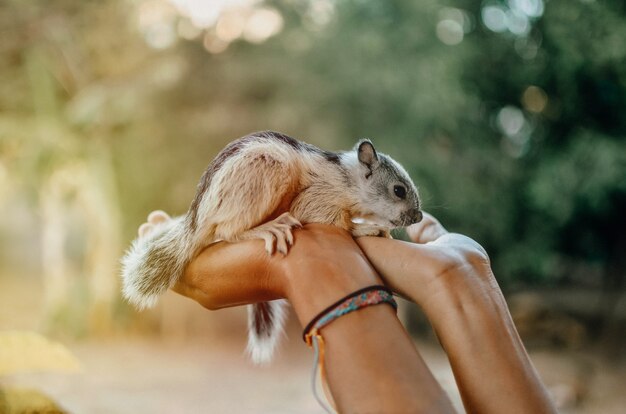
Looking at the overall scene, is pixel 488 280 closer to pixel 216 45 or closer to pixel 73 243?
pixel 216 45

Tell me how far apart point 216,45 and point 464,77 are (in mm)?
1023

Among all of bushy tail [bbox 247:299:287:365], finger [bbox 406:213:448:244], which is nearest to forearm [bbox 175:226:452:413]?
bushy tail [bbox 247:299:287:365]

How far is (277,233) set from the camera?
707mm

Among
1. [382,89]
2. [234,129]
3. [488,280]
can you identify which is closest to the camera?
[488,280]

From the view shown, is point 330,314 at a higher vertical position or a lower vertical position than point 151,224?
lower

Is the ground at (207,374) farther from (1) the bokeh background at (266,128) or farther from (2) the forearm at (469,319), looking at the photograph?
(2) the forearm at (469,319)

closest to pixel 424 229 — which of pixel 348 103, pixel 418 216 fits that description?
pixel 418 216

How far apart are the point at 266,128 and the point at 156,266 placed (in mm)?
1726

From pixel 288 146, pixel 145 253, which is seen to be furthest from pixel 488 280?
pixel 145 253

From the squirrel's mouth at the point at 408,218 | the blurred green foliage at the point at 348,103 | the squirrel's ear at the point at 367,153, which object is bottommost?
the squirrel's mouth at the point at 408,218

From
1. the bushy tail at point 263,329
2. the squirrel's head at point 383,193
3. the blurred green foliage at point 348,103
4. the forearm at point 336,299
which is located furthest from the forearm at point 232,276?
the blurred green foliage at point 348,103

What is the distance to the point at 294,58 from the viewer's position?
7.86 feet

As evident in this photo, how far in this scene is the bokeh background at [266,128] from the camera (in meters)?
2.31

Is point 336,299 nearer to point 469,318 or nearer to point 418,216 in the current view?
point 469,318
